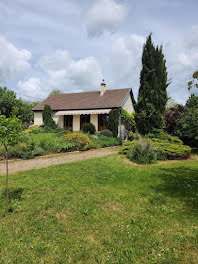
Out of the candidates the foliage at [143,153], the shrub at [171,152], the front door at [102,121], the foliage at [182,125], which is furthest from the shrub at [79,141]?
the front door at [102,121]

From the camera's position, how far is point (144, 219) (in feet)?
14.3

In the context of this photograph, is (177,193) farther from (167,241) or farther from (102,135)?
(102,135)

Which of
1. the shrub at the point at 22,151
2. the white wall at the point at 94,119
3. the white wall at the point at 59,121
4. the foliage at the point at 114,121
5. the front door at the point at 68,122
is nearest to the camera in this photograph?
the shrub at the point at 22,151

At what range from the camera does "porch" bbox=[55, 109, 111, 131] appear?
78.1 feet

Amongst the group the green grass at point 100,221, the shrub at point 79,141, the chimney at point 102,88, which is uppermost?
the chimney at point 102,88

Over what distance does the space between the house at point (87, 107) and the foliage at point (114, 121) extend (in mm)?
805

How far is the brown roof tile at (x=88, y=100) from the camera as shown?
24178 mm

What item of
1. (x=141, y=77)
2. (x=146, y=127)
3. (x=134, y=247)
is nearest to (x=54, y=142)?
(x=146, y=127)

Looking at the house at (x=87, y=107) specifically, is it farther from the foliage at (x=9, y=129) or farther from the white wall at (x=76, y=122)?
the foliage at (x=9, y=129)

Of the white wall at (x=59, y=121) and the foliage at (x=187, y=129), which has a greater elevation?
the white wall at (x=59, y=121)

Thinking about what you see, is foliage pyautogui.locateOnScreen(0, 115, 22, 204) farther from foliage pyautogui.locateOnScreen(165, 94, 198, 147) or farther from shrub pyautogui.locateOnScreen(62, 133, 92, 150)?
foliage pyautogui.locateOnScreen(165, 94, 198, 147)

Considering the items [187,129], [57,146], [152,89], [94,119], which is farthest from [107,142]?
[187,129]

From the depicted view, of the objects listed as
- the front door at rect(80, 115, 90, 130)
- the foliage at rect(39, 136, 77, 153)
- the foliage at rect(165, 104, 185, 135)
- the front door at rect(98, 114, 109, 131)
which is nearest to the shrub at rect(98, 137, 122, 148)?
the foliage at rect(39, 136, 77, 153)

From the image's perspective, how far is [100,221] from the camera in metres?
4.27
